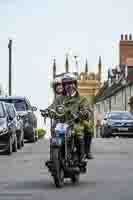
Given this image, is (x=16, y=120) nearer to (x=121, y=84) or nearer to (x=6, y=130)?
(x=6, y=130)

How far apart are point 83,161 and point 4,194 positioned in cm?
212

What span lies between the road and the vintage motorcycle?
0.84ft

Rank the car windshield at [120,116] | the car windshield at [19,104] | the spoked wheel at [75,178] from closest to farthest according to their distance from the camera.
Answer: the spoked wheel at [75,178] < the car windshield at [19,104] < the car windshield at [120,116]

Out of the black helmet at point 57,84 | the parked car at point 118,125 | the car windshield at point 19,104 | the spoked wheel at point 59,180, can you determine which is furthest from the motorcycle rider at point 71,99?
the parked car at point 118,125

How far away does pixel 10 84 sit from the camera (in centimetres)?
6216

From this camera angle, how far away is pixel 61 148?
14086mm

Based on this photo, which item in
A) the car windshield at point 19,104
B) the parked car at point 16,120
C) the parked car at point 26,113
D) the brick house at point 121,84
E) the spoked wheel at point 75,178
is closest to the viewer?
the spoked wheel at point 75,178

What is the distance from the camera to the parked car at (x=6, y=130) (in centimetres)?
2425

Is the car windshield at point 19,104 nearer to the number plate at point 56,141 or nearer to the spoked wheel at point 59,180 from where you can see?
the spoked wheel at point 59,180

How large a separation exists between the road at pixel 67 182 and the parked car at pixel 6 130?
133cm

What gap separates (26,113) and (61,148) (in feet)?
62.4

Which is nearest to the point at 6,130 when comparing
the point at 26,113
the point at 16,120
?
the point at 16,120

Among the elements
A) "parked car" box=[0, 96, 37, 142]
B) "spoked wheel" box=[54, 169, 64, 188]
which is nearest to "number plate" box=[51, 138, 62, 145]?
"spoked wheel" box=[54, 169, 64, 188]

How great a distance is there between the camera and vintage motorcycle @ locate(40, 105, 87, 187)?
13.9m
